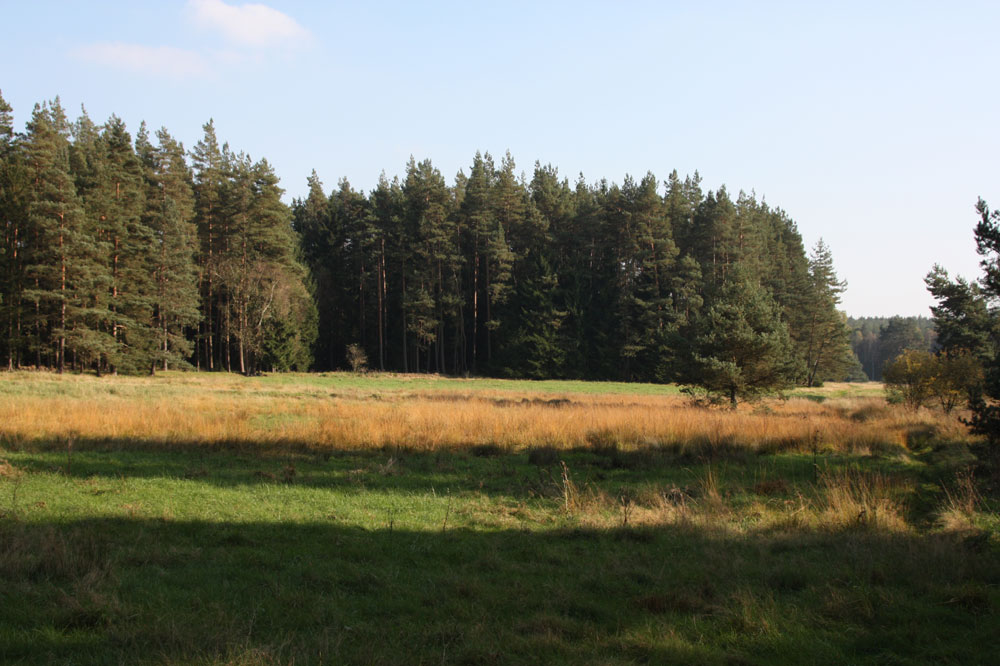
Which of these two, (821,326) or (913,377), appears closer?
(913,377)

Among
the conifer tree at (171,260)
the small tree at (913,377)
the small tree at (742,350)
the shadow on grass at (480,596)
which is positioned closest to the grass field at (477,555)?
the shadow on grass at (480,596)

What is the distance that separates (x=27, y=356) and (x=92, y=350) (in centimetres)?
836

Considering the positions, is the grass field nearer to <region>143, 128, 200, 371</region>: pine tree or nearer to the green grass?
the green grass

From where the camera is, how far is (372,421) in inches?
608

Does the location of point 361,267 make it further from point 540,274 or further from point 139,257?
point 139,257

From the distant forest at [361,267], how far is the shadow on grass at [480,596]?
1595 inches

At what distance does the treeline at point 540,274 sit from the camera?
59406 millimetres

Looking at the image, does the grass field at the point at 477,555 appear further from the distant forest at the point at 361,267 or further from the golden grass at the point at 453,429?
the distant forest at the point at 361,267

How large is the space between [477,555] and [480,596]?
1153 millimetres

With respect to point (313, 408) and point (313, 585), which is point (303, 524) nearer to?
point (313, 585)

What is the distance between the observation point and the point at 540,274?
202ft

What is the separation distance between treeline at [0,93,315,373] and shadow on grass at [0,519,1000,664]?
1579 inches

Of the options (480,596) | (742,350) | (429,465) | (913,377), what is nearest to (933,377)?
(913,377)

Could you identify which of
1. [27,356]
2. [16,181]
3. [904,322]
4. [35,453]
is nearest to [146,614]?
[35,453]
